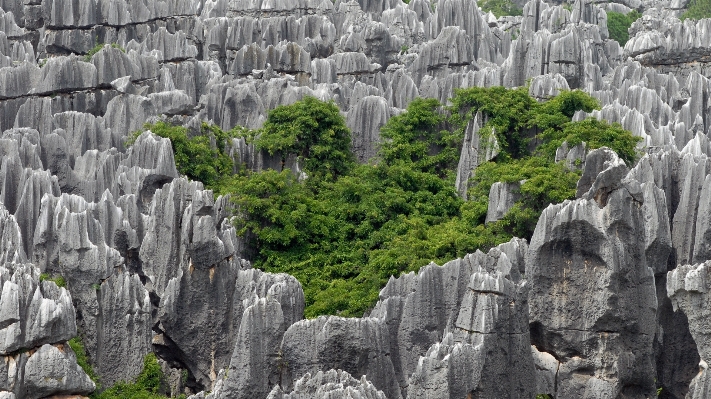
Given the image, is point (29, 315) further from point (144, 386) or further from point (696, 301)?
point (696, 301)

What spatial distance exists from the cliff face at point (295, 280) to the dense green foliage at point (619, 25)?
18722 millimetres

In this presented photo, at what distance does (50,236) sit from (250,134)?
31.0 ft

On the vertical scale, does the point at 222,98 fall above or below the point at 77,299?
above

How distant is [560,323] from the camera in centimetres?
3303

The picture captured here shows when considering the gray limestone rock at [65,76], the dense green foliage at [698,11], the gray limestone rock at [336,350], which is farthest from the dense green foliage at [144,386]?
the dense green foliage at [698,11]

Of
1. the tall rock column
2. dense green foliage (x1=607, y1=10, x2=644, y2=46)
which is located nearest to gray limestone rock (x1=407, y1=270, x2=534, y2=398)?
the tall rock column

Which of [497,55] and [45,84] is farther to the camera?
[497,55]

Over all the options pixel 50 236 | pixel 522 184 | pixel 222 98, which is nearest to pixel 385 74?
pixel 222 98

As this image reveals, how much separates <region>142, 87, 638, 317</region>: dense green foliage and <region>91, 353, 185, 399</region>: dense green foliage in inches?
145

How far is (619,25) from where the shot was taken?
73.2 meters

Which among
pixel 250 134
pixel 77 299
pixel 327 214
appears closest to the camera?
pixel 77 299

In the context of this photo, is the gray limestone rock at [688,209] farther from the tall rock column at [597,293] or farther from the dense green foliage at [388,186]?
the tall rock column at [597,293]

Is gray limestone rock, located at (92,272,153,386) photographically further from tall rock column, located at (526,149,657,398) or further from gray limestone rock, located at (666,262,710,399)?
gray limestone rock, located at (666,262,710,399)

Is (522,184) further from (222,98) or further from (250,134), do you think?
(222,98)
